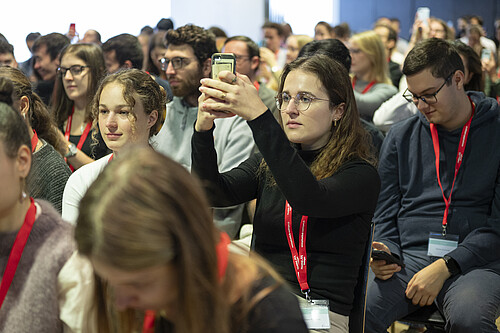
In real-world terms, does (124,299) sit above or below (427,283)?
above

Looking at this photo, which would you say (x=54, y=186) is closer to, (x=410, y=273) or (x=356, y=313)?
(x=356, y=313)

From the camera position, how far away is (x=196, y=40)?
3.82 meters

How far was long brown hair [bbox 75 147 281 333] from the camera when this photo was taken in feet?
3.02

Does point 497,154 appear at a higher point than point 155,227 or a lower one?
lower

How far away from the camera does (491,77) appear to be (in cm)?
509

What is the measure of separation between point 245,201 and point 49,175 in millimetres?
794

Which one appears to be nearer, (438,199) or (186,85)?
(438,199)

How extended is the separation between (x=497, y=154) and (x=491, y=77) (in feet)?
8.93

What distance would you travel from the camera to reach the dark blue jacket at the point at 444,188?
2.57 meters

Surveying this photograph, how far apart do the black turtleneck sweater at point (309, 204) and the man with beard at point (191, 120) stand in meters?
0.83

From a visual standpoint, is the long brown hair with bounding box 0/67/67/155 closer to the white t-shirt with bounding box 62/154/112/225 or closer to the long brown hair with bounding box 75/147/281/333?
the white t-shirt with bounding box 62/154/112/225

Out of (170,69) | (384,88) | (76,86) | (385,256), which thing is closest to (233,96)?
(385,256)

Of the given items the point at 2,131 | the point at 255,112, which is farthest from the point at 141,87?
the point at 2,131

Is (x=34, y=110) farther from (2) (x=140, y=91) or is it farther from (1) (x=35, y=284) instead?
(1) (x=35, y=284)
